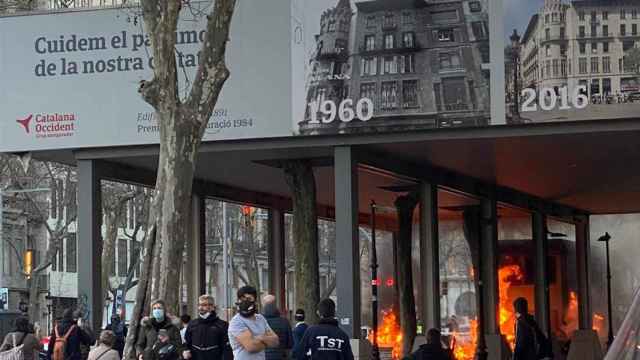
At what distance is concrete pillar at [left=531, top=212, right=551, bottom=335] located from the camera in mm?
37656

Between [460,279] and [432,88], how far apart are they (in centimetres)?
3164

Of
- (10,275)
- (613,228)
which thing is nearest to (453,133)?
(613,228)

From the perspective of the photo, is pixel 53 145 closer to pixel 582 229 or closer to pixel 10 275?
pixel 582 229

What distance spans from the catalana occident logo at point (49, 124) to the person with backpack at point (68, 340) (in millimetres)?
5440

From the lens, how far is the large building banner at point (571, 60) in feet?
73.2

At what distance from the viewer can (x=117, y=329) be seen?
26.6m

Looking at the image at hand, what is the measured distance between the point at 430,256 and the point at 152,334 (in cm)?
1439

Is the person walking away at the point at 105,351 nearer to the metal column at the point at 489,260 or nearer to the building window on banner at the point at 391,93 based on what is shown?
the building window on banner at the point at 391,93

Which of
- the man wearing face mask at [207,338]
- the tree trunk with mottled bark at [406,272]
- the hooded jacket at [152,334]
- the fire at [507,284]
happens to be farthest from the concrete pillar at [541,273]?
the man wearing face mask at [207,338]

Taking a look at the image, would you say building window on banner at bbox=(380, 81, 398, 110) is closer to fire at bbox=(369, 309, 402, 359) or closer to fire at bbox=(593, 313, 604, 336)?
fire at bbox=(369, 309, 402, 359)

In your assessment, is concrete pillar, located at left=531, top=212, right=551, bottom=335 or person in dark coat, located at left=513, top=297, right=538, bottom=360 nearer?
person in dark coat, located at left=513, top=297, right=538, bottom=360

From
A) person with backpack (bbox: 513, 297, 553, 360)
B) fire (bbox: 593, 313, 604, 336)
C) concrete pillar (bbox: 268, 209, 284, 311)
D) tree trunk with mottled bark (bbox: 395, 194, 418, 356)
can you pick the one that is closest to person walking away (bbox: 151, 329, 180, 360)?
person with backpack (bbox: 513, 297, 553, 360)

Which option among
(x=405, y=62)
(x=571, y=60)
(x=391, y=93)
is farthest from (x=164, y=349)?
(x=571, y=60)

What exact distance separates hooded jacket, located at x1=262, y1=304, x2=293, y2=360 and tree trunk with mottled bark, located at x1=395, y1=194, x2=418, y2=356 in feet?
48.4
